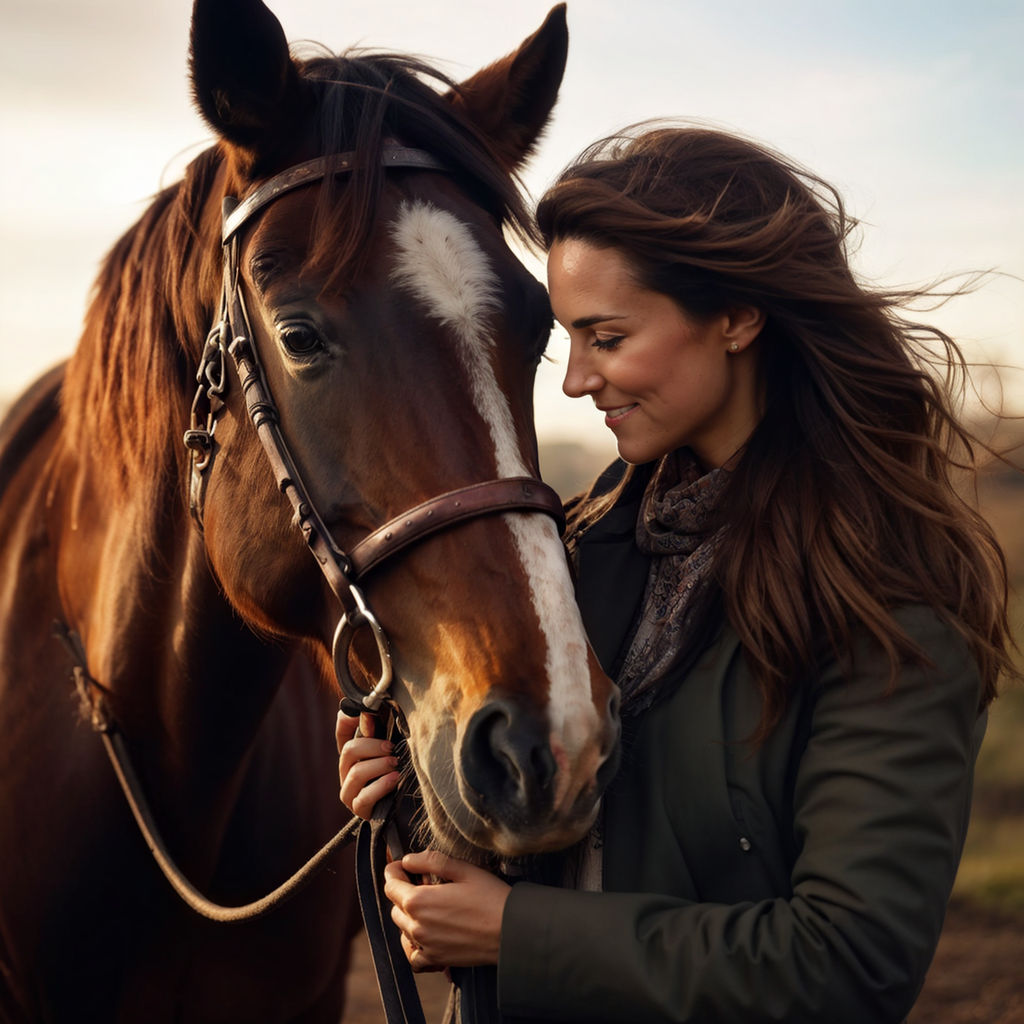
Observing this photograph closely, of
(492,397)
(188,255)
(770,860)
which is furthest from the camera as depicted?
(188,255)

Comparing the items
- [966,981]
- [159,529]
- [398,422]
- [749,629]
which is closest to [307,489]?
[398,422]

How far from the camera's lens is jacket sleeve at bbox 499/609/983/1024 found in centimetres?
124

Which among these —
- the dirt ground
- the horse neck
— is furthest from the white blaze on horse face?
the dirt ground

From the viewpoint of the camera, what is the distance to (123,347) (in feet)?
6.65

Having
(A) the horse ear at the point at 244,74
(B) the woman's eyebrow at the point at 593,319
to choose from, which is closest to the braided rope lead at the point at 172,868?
(B) the woman's eyebrow at the point at 593,319

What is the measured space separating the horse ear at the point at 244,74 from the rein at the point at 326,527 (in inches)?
4.4

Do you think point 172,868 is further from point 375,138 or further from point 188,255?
point 375,138

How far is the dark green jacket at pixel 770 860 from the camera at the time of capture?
4.08 ft

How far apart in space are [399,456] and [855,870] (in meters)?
0.85

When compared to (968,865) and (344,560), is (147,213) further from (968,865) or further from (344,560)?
(968,865)

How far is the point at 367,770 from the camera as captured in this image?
1.61 metres

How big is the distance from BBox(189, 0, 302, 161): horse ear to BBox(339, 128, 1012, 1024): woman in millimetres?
506

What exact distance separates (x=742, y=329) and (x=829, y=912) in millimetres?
896

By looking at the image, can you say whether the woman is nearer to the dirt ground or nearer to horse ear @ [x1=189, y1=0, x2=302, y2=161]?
horse ear @ [x1=189, y1=0, x2=302, y2=161]
